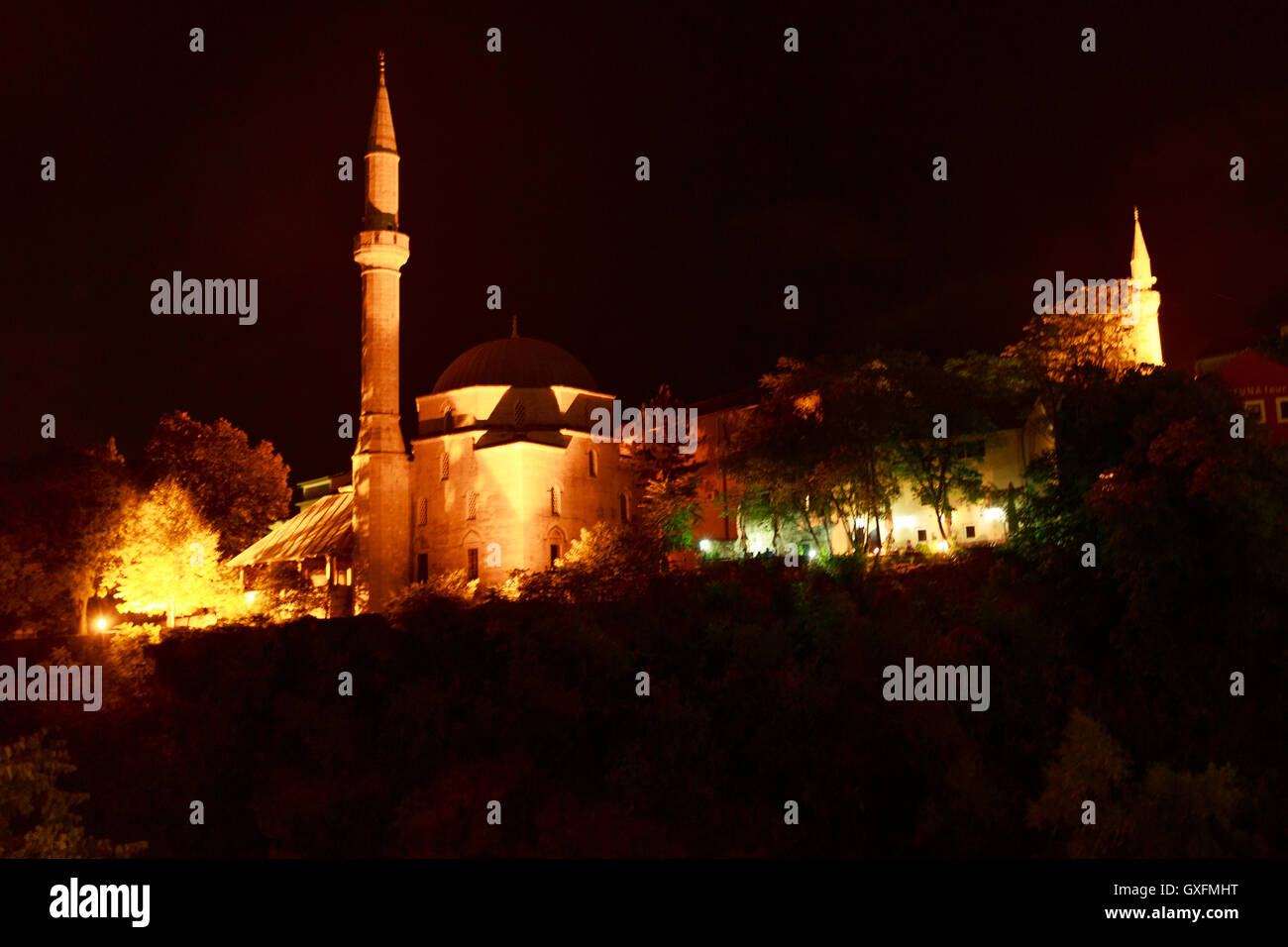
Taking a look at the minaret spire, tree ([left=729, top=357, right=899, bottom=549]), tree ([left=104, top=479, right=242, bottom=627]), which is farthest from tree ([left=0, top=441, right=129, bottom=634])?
the minaret spire

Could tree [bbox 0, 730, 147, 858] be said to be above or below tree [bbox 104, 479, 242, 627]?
below

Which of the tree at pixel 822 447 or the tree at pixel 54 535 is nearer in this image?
the tree at pixel 822 447

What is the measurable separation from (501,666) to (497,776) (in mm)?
5039

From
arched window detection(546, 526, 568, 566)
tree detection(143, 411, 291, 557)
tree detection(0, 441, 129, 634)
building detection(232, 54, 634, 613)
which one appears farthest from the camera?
tree detection(143, 411, 291, 557)

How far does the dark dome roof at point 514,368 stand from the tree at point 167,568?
11.0 m

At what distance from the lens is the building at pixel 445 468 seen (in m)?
50.1

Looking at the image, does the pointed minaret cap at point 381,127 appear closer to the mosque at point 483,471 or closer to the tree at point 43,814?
the mosque at point 483,471

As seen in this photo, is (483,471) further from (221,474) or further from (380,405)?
(221,474)

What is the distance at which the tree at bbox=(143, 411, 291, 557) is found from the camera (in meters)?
65.9

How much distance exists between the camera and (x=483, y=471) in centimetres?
5116

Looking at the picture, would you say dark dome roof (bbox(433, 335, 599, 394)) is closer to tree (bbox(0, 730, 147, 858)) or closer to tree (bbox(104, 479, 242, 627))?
tree (bbox(104, 479, 242, 627))

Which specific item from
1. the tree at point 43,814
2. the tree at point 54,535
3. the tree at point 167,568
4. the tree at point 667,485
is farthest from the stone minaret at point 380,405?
Result: the tree at point 43,814

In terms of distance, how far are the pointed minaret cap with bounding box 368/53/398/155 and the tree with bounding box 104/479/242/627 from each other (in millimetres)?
16058
